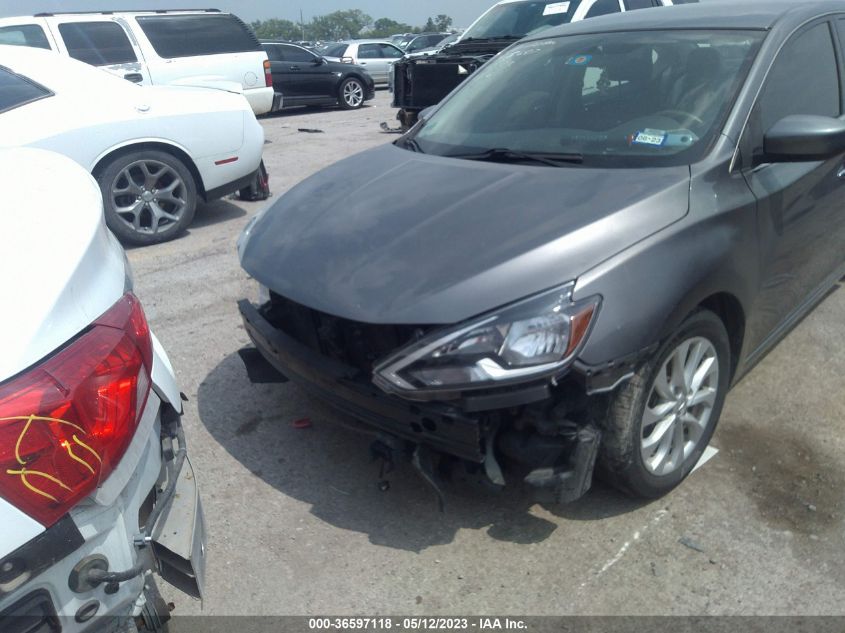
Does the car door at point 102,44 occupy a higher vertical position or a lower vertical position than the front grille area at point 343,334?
lower

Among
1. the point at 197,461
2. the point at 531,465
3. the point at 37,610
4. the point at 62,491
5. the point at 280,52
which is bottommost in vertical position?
the point at 280,52

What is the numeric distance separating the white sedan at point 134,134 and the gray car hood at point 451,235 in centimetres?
302

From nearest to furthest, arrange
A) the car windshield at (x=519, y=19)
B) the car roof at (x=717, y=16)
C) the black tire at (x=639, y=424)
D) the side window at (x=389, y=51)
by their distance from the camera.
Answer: the black tire at (x=639, y=424)
the car roof at (x=717, y=16)
the car windshield at (x=519, y=19)
the side window at (x=389, y=51)

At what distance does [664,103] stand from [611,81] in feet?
1.19

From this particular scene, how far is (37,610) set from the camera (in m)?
1.46

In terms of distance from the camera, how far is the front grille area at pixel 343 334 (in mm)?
2600

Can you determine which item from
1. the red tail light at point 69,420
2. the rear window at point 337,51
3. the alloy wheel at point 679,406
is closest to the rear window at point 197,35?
the alloy wheel at point 679,406

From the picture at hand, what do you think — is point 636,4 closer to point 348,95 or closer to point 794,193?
point 794,193

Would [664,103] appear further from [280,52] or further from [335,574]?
[280,52]

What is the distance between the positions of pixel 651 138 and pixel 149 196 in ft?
14.1

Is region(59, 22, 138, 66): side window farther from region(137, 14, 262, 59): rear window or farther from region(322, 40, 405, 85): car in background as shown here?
region(322, 40, 405, 85): car in background

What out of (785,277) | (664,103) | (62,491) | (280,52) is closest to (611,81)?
(664,103)

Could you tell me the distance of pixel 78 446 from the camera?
4.88 feet

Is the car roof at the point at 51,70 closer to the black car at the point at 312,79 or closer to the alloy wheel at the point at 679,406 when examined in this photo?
the alloy wheel at the point at 679,406
